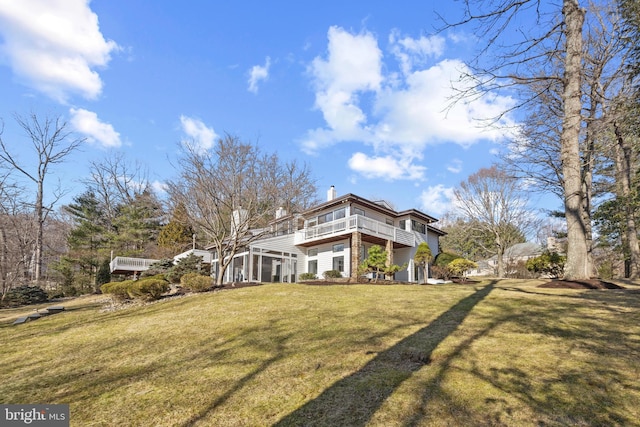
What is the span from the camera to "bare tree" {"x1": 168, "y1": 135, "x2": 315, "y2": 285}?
53.4ft

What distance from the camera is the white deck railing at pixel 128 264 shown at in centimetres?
2728

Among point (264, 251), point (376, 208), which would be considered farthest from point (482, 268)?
point (264, 251)

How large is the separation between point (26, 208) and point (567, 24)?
3554cm

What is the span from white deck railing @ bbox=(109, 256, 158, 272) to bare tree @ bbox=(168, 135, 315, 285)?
45.4ft

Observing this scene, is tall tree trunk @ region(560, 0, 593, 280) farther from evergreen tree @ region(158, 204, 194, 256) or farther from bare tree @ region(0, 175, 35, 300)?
evergreen tree @ region(158, 204, 194, 256)

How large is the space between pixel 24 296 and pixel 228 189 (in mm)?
15566

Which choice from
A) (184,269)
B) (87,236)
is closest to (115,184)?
(87,236)

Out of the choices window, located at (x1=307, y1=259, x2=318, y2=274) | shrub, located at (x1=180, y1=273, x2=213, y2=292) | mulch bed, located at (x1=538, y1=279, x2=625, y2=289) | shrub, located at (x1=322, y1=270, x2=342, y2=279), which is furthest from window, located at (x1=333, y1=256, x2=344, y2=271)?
mulch bed, located at (x1=538, y1=279, x2=625, y2=289)

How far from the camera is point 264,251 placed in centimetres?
2308

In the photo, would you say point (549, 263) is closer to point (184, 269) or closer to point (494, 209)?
point (494, 209)

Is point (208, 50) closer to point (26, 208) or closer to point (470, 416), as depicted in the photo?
point (470, 416)

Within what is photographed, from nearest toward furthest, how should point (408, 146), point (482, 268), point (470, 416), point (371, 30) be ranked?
1. point (470, 416)
2. point (371, 30)
3. point (408, 146)
4. point (482, 268)

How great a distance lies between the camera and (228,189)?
16469mm

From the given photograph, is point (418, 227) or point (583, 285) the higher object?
point (418, 227)
